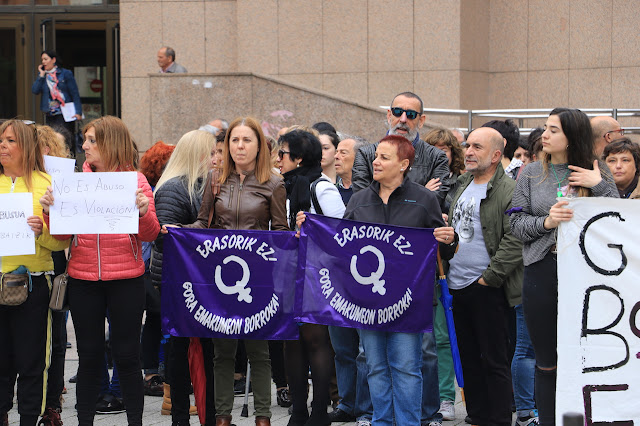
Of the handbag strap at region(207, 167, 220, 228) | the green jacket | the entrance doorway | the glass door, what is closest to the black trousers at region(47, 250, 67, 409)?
the handbag strap at region(207, 167, 220, 228)

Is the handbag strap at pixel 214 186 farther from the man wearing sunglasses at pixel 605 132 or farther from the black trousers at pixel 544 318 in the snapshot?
the man wearing sunglasses at pixel 605 132

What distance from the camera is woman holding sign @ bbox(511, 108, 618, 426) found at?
5887 mm

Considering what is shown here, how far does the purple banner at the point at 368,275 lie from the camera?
6363mm

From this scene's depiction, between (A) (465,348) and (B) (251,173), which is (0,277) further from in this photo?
(A) (465,348)

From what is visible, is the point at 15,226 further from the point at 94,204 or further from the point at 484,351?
the point at 484,351

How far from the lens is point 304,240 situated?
6664 millimetres

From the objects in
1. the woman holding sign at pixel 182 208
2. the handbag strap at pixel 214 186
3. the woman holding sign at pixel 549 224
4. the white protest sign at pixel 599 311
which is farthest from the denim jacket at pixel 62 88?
the white protest sign at pixel 599 311

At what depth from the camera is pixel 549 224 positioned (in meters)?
5.80

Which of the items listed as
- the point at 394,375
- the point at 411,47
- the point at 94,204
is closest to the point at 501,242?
the point at 394,375

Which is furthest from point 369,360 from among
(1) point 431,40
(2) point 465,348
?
(1) point 431,40

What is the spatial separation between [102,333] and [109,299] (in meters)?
0.25

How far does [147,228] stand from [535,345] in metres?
2.75

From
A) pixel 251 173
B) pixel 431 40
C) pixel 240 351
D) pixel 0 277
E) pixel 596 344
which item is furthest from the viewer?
pixel 431 40

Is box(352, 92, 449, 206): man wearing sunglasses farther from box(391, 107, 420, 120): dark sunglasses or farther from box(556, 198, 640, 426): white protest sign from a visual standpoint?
box(556, 198, 640, 426): white protest sign
